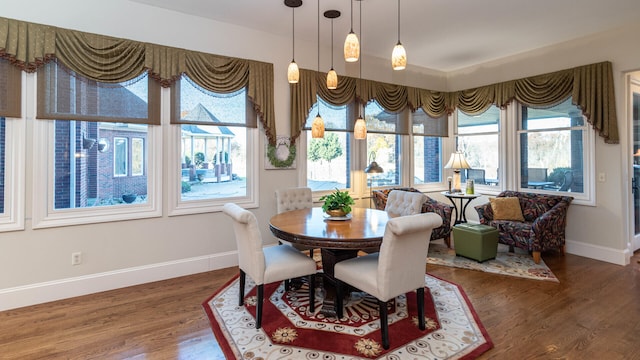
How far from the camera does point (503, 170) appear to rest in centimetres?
557

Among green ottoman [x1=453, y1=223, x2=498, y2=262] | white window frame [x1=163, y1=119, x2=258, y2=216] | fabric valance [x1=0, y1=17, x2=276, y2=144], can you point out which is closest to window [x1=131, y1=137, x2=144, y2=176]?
white window frame [x1=163, y1=119, x2=258, y2=216]

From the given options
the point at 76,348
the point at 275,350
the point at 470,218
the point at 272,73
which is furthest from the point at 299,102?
the point at 470,218

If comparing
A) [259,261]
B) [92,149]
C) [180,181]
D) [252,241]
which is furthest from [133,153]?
[259,261]

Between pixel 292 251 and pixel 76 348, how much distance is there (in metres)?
1.74

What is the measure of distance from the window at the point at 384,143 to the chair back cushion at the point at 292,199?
1.61 metres

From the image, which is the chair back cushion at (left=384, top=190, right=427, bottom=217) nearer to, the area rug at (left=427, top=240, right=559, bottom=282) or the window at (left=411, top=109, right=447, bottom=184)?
the area rug at (left=427, top=240, right=559, bottom=282)

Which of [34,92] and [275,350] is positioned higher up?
[34,92]

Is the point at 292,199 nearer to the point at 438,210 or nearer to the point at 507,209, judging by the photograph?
the point at 438,210

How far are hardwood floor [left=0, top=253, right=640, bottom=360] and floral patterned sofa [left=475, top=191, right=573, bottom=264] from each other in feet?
1.85

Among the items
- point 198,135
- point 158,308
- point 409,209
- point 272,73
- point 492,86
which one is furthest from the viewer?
point 492,86

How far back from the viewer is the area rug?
3.87 metres

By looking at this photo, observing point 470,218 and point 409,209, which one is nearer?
point 409,209

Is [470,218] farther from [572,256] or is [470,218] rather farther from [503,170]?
[572,256]

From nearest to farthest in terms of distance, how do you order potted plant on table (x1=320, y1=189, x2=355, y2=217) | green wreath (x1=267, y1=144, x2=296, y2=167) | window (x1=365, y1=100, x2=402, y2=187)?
potted plant on table (x1=320, y1=189, x2=355, y2=217) → green wreath (x1=267, y1=144, x2=296, y2=167) → window (x1=365, y1=100, x2=402, y2=187)
